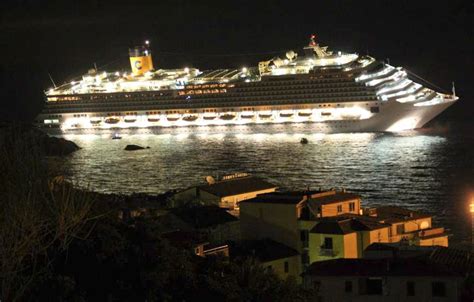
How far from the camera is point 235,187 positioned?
56.6 feet

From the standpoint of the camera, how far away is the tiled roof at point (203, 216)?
45.6ft

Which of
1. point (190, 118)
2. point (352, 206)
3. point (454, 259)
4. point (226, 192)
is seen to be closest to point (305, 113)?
point (190, 118)

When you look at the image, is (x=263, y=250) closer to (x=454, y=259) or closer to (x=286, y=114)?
(x=454, y=259)

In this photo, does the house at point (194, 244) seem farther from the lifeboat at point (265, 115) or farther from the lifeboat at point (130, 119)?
the lifeboat at point (130, 119)

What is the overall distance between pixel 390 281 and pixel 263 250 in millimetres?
3632

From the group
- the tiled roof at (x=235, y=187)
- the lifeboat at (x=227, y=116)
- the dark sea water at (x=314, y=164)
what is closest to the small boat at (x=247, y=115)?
the lifeboat at (x=227, y=116)

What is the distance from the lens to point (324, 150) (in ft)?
114

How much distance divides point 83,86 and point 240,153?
21.2 metres

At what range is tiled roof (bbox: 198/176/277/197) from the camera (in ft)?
55.2

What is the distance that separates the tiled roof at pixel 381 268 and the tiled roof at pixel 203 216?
4.64 m

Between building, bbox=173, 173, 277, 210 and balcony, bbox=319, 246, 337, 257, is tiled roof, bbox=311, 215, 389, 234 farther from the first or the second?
building, bbox=173, 173, 277, 210

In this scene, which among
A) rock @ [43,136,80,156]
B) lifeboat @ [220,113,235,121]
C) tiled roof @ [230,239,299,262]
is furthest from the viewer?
lifeboat @ [220,113,235,121]

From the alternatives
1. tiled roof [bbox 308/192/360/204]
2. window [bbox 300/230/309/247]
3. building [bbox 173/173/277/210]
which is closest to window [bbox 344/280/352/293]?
window [bbox 300/230/309/247]

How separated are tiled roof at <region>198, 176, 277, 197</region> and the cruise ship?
25.2m
